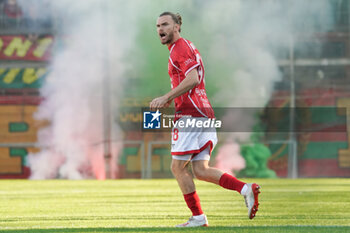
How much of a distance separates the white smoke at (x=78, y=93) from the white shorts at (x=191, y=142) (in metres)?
9.72

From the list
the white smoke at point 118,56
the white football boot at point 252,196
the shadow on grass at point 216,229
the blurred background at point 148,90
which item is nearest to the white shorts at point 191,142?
the white football boot at point 252,196

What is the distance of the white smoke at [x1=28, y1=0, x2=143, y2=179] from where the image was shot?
1361 centimetres

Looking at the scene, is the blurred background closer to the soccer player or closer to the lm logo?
the lm logo

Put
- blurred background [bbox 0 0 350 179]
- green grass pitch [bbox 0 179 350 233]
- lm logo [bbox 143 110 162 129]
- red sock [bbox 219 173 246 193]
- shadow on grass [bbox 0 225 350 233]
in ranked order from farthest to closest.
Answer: blurred background [bbox 0 0 350 179] < lm logo [bbox 143 110 162 129] < green grass pitch [bbox 0 179 350 233] < red sock [bbox 219 173 246 193] < shadow on grass [bbox 0 225 350 233]

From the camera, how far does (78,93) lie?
13.9 meters

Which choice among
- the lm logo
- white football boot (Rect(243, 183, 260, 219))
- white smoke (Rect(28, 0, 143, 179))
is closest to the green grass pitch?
white football boot (Rect(243, 183, 260, 219))

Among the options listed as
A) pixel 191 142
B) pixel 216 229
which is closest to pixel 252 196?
pixel 216 229

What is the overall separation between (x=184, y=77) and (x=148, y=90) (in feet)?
32.0

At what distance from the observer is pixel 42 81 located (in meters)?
13.7

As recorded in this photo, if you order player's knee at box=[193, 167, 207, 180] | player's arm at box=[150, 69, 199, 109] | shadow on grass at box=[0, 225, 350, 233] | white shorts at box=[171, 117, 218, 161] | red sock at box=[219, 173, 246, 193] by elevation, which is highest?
player's arm at box=[150, 69, 199, 109]

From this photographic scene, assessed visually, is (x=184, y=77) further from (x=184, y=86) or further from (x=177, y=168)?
(x=177, y=168)

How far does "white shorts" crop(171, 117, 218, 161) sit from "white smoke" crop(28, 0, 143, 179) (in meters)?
9.72

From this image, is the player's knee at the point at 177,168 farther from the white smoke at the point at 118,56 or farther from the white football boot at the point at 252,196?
the white smoke at the point at 118,56

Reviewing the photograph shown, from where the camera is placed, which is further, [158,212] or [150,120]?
[158,212]
